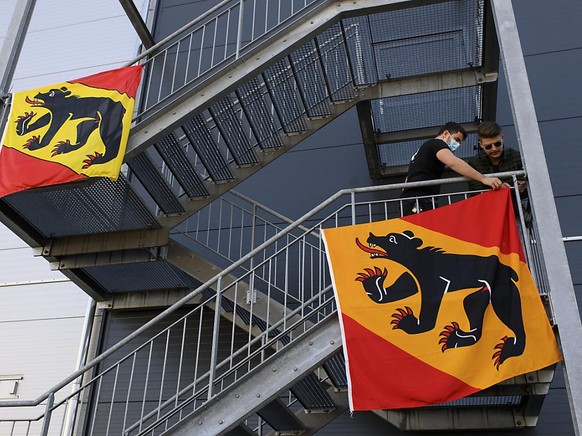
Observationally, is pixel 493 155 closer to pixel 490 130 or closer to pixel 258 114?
pixel 490 130

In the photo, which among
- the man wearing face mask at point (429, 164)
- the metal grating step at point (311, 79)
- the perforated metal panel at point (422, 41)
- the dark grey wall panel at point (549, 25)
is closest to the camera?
the man wearing face mask at point (429, 164)

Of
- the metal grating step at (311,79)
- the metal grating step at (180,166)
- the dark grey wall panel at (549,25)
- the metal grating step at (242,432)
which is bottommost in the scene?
the metal grating step at (242,432)

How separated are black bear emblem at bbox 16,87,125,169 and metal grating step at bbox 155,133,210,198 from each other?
0.51 metres

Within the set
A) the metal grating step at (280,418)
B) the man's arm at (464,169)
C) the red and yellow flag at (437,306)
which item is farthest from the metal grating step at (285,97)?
the metal grating step at (280,418)

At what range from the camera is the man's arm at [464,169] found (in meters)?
5.03

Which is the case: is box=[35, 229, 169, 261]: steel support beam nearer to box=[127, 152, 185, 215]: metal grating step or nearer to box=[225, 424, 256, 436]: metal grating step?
box=[127, 152, 185, 215]: metal grating step

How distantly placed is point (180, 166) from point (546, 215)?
3888 mm

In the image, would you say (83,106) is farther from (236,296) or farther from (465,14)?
(465,14)

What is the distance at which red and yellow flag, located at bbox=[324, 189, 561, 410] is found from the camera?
447 centimetres

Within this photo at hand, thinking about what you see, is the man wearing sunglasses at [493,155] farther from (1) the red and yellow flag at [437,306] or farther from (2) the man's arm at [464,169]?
(1) the red and yellow flag at [437,306]

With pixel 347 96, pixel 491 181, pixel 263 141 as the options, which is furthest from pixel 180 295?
pixel 491 181

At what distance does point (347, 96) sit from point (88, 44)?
6.06 m

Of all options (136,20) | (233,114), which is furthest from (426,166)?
(136,20)

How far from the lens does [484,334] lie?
4.54 m
